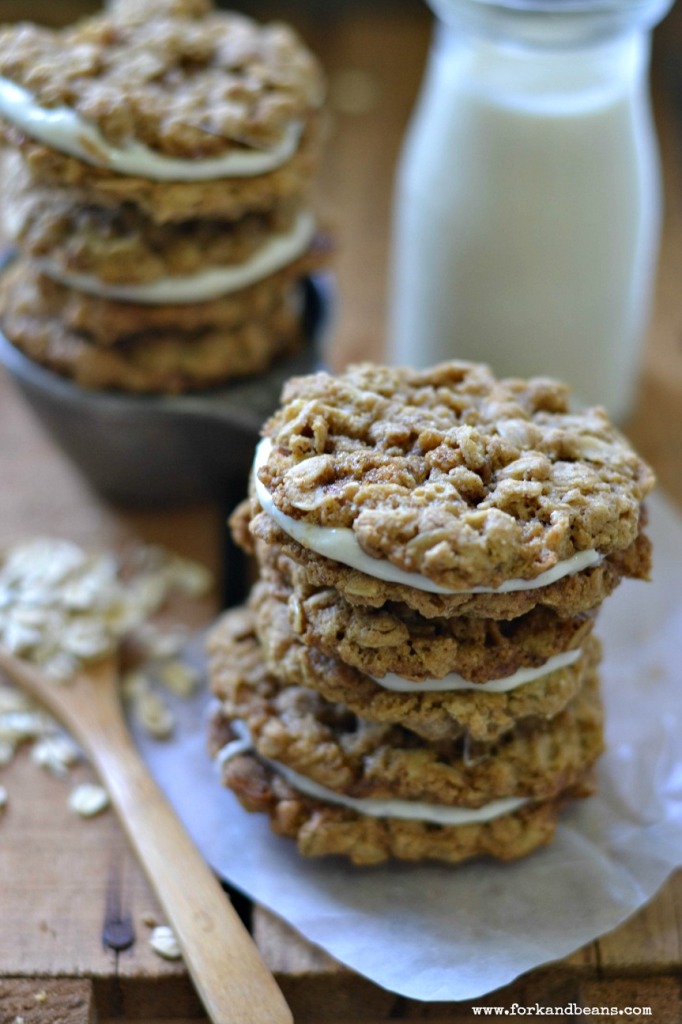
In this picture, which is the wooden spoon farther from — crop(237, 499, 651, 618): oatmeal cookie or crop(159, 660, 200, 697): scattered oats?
crop(237, 499, 651, 618): oatmeal cookie

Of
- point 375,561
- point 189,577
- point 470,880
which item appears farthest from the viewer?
point 189,577

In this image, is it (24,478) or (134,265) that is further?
(24,478)

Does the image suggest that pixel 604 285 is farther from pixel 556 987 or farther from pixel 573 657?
pixel 556 987

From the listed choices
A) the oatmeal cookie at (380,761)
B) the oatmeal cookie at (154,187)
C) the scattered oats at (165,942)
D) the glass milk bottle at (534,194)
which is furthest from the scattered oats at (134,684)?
the glass milk bottle at (534,194)

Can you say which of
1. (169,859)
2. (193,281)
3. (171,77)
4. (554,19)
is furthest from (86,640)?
(554,19)

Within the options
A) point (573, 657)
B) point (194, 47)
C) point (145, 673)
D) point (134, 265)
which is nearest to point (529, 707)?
point (573, 657)

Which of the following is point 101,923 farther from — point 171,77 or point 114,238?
point 171,77
